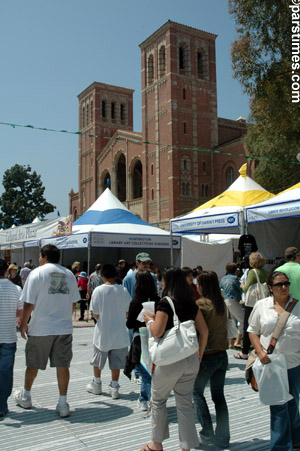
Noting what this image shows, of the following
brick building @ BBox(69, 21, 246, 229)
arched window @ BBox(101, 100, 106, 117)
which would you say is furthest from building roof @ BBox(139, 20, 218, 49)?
arched window @ BBox(101, 100, 106, 117)

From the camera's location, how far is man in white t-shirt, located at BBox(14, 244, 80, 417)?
172 inches

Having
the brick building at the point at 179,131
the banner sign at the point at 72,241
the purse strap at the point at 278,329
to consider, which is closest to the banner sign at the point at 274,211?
the purse strap at the point at 278,329

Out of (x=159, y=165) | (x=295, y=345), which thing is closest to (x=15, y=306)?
(x=295, y=345)

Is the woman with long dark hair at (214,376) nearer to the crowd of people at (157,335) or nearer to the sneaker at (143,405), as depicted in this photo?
the crowd of people at (157,335)

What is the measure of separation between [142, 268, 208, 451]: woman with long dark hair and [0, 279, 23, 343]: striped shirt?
6.57 feet

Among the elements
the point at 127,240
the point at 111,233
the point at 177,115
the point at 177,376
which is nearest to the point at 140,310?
the point at 177,376

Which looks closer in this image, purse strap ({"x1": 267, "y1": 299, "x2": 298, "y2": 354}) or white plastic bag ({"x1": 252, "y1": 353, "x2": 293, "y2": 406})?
white plastic bag ({"x1": 252, "y1": 353, "x2": 293, "y2": 406})

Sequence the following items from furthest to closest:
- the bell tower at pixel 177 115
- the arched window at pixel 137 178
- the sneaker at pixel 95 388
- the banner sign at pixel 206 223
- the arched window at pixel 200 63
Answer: the arched window at pixel 137 178 < the arched window at pixel 200 63 < the bell tower at pixel 177 115 < the banner sign at pixel 206 223 < the sneaker at pixel 95 388

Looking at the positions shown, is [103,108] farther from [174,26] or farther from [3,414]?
[3,414]

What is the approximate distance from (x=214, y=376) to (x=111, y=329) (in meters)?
1.78

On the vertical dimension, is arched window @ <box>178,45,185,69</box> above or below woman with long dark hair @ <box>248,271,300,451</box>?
above

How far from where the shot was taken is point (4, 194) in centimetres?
5781

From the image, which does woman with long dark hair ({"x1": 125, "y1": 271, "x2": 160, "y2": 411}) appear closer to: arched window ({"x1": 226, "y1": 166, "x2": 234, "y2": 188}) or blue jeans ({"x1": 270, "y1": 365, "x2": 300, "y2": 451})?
blue jeans ({"x1": 270, "y1": 365, "x2": 300, "y2": 451})

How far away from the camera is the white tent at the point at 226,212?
31.9 ft
